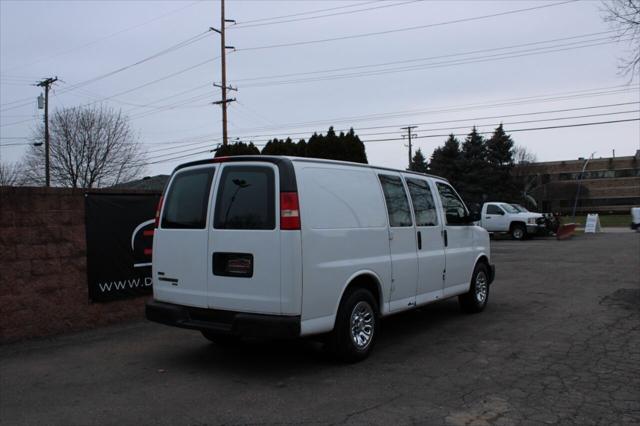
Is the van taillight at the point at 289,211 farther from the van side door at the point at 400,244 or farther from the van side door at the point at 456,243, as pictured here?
the van side door at the point at 456,243

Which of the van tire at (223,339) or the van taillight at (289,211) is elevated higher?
the van taillight at (289,211)

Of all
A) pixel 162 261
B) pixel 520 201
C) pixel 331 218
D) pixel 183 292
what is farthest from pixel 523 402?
pixel 520 201

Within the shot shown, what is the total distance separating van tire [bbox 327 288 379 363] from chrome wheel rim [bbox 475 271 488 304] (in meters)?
3.10

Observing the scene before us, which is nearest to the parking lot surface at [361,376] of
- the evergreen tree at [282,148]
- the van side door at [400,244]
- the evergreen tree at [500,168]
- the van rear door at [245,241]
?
the van side door at [400,244]

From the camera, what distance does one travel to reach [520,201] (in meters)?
61.4

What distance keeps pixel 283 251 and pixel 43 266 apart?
13.7ft

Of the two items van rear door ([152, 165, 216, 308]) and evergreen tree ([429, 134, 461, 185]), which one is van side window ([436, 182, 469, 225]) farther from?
evergreen tree ([429, 134, 461, 185])

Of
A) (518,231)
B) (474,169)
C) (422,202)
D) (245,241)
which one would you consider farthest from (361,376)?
(474,169)

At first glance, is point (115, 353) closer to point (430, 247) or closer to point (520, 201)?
point (430, 247)

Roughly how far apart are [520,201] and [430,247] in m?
58.0

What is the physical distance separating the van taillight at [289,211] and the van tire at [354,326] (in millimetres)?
1099

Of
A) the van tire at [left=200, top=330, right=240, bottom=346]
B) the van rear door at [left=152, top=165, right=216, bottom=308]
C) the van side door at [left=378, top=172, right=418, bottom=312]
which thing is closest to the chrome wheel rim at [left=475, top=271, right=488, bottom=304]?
the van side door at [left=378, top=172, right=418, bottom=312]

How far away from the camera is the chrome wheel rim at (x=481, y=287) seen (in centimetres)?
872

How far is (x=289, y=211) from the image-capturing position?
5191 mm
